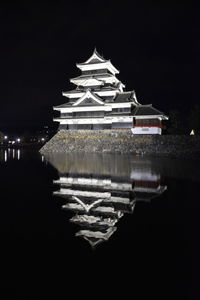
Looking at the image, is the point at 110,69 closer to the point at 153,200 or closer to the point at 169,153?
the point at 169,153

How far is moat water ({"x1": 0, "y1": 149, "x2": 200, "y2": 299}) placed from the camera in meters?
3.07

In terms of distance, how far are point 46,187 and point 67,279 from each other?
6.78m

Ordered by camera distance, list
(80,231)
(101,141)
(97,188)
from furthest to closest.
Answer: (101,141)
(97,188)
(80,231)

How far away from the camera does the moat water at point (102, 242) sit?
3070 mm

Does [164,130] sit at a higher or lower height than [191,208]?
higher

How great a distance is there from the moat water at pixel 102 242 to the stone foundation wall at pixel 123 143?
19013mm

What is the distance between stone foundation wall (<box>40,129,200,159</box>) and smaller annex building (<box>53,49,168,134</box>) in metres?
1.32

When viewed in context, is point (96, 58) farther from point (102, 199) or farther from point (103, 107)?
point (102, 199)

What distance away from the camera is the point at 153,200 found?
7.47 m

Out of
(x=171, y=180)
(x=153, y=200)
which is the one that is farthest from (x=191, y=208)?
(x=171, y=180)

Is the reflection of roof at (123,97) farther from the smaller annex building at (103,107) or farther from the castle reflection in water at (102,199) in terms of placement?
the castle reflection in water at (102,199)

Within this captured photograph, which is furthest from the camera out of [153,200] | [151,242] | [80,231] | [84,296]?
[153,200]

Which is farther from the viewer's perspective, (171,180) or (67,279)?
(171,180)

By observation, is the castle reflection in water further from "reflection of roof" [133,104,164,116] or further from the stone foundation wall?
"reflection of roof" [133,104,164,116]
